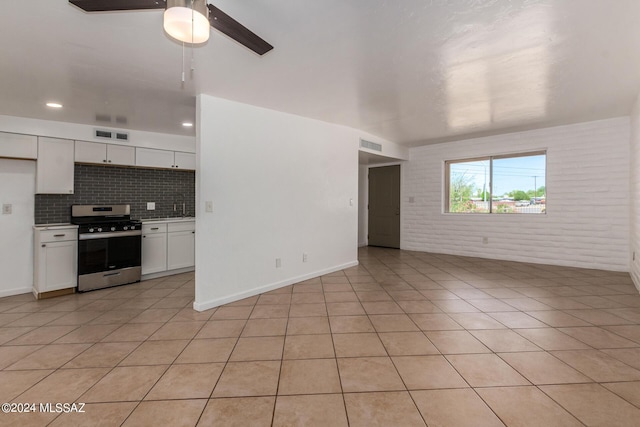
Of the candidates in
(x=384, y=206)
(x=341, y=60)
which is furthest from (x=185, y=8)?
(x=384, y=206)

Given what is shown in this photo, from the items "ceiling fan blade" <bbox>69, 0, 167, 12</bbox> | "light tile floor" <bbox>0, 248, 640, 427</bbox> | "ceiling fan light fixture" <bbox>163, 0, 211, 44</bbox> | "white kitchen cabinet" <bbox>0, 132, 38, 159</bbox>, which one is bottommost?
"light tile floor" <bbox>0, 248, 640, 427</bbox>

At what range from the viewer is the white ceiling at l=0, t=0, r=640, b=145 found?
1830 mm

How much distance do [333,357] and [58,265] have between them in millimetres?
3872

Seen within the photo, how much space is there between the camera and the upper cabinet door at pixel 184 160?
16.0ft

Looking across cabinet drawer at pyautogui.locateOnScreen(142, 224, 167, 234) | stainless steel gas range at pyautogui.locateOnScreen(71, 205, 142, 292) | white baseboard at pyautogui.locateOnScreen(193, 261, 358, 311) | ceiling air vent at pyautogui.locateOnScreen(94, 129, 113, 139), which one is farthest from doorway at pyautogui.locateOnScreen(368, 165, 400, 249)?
ceiling air vent at pyautogui.locateOnScreen(94, 129, 113, 139)

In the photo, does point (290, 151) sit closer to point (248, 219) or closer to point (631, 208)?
point (248, 219)

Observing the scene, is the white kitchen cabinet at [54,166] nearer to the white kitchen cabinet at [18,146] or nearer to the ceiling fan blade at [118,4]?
the white kitchen cabinet at [18,146]

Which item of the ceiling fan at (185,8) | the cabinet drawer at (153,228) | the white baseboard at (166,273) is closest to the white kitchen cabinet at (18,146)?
the cabinet drawer at (153,228)

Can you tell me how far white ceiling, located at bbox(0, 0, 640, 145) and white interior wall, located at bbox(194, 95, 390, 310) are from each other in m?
0.33

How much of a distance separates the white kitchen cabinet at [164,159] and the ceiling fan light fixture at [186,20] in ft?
12.2

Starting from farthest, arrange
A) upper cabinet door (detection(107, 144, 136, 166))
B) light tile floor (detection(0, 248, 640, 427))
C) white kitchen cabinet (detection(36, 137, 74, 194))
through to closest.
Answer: upper cabinet door (detection(107, 144, 136, 166)) → white kitchen cabinet (detection(36, 137, 74, 194)) → light tile floor (detection(0, 248, 640, 427))

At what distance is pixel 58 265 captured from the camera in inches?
144

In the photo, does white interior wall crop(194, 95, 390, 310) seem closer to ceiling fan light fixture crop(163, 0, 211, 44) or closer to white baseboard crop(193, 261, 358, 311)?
white baseboard crop(193, 261, 358, 311)

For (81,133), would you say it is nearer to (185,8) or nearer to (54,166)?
(54,166)
